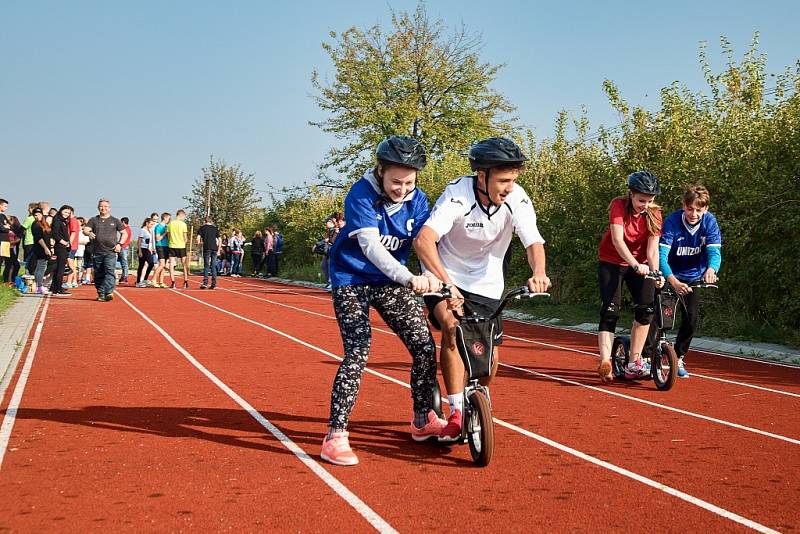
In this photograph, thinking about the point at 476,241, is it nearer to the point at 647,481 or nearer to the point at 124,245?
the point at 647,481

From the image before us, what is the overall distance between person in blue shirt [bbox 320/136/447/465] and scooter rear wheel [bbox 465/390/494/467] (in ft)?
1.55

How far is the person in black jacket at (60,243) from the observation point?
64.7 ft

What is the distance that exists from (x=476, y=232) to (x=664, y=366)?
12.6 ft

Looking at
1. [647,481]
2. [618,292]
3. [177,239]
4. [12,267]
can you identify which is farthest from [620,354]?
[12,267]

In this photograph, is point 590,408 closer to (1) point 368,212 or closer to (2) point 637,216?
(2) point 637,216

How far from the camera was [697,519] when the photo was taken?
14.7ft

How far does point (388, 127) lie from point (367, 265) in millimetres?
36391

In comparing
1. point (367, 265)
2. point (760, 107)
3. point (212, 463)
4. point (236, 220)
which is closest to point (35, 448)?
point (212, 463)

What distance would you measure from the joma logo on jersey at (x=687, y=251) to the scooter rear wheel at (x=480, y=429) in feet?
14.0

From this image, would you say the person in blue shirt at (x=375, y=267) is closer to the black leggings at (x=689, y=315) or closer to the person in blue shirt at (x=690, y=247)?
the person in blue shirt at (x=690, y=247)

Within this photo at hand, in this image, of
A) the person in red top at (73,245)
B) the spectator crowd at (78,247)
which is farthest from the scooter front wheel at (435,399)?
the person in red top at (73,245)

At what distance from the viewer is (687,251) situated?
8.91 m

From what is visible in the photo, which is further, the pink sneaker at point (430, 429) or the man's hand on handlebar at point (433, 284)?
the pink sneaker at point (430, 429)

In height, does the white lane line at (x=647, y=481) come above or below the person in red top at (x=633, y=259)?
below
